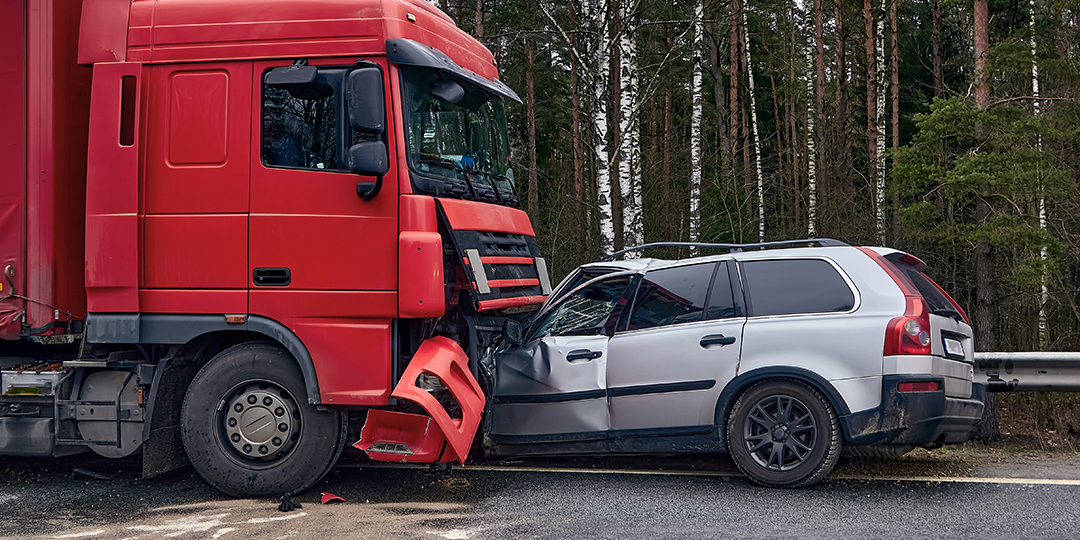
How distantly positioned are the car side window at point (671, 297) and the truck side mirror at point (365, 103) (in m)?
2.29

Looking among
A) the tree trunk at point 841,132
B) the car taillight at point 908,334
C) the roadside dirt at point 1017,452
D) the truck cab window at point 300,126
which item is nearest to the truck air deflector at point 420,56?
the truck cab window at point 300,126

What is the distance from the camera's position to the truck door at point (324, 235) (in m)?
5.88

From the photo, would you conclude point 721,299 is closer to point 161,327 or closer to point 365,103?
point 365,103

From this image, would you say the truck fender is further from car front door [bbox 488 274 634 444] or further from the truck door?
car front door [bbox 488 274 634 444]

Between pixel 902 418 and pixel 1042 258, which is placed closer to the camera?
pixel 902 418

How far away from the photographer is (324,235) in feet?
19.5

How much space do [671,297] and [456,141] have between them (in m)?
1.93

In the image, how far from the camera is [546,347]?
268 inches

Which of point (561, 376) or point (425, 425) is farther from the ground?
point (561, 376)

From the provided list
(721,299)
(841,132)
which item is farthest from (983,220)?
(721,299)

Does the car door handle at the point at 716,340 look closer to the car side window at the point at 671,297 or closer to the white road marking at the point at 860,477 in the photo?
the car side window at the point at 671,297

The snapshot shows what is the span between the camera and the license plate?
19.7ft

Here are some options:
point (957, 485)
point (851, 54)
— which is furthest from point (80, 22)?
point (851, 54)

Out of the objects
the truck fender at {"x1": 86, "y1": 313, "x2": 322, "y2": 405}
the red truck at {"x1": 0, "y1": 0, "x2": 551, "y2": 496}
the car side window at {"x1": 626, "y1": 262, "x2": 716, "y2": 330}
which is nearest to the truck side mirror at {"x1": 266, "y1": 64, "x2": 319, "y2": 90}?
the red truck at {"x1": 0, "y1": 0, "x2": 551, "y2": 496}
